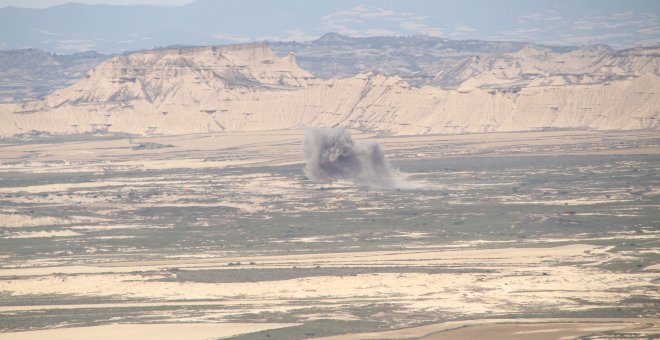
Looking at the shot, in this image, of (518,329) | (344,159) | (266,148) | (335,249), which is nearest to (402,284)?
(518,329)

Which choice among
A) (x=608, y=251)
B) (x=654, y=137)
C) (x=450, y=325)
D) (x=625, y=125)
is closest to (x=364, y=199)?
(x=608, y=251)

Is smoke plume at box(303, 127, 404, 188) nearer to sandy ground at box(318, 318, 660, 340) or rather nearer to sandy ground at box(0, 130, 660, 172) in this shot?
sandy ground at box(0, 130, 660, 172)

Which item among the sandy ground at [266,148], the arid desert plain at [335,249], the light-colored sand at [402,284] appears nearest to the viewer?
the arid desert plain at [335,249]

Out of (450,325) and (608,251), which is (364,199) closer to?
(608,251)

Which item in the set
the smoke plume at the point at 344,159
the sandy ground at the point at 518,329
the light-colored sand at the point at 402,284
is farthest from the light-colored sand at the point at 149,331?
the smoke plume at the point at 344,159

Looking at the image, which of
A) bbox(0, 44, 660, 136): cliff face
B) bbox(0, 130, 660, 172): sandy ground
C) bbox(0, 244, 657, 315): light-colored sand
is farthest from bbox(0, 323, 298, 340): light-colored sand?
bbox(0, 44, 660, 136): cliff face

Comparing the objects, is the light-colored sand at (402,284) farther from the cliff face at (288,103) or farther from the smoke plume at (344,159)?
the cliff face at (288,103)
